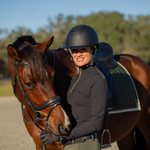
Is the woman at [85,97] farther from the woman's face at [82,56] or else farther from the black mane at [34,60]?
the black mane at [34,60]

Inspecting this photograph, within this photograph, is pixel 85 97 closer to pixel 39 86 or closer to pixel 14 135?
pixel 39 86

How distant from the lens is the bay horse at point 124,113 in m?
2.27

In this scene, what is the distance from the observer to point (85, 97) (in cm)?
171

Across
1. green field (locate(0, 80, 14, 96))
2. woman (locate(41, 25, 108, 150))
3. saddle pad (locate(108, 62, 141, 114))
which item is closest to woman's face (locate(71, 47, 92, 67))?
woman (locate(41, 25, 108, 150))

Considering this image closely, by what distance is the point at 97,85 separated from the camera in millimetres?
1638

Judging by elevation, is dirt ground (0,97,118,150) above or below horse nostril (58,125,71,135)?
below

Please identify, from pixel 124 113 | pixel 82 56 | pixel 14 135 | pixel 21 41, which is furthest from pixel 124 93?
pixel 14 135

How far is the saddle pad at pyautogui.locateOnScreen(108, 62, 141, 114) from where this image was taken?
2691 millimetres

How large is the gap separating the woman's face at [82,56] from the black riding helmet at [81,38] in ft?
0.18

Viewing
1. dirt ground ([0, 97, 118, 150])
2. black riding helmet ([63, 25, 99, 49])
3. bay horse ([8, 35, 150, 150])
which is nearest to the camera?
black riding helmet ([63, 25, 99, 49])

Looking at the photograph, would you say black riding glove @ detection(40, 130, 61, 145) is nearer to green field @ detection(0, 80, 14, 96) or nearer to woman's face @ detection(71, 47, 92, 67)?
woman's face @ detection(71, 47, 92, 67)

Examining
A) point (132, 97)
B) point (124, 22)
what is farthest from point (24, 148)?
point (124, 22)

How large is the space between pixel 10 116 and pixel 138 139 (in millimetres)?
6918

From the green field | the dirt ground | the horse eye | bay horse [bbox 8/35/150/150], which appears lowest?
the green field
